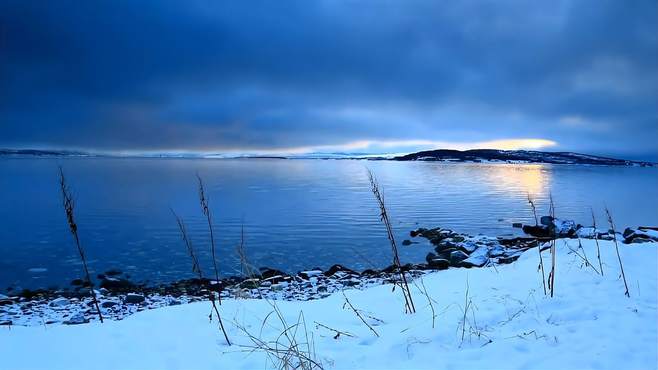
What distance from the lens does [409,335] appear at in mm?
5051

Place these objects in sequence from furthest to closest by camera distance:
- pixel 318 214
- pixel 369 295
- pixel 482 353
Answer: pixel 318 214 → pixel 369 295 → pixel 482 353

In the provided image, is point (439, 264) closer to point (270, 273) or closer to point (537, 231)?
point (270, 273)

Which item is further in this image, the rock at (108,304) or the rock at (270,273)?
the rock at (270,273)

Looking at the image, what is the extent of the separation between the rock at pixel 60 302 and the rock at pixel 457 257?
39.9 ft

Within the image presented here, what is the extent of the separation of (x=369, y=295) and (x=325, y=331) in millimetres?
2524

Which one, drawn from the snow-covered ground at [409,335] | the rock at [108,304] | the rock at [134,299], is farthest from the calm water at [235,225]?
the snow-covered ground at [409,335]

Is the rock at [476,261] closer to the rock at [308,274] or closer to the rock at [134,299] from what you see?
the rock at [308,274]

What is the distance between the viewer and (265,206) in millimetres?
28609

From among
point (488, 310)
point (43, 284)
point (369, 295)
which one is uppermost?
point (488, 310)

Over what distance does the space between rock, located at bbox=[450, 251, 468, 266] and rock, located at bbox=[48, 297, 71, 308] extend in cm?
1216

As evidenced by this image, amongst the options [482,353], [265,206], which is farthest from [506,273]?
[265,206]

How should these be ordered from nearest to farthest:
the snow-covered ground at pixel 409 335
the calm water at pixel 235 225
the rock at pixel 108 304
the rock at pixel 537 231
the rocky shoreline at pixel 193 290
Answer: the snow-covered ground at pixel 409 335
the rocky shoreline at pixel 193 290
the rock at pixel 108 304
the calm water at pixel 235 225
the rock at pixel 537 231

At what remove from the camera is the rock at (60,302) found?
10352mm

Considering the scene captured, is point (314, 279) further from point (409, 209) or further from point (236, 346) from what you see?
point (409, 209)
